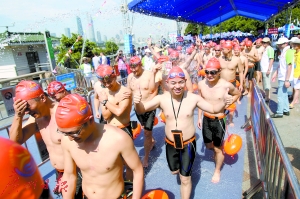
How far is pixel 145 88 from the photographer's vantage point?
395 cm

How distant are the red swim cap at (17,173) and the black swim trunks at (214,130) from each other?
275cm

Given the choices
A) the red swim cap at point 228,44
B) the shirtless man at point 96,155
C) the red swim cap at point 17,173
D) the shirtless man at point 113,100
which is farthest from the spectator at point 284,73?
the red swim cap at point 17,173

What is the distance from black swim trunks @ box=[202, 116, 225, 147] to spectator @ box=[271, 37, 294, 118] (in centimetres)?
295

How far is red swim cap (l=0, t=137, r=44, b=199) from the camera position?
2.34 ft

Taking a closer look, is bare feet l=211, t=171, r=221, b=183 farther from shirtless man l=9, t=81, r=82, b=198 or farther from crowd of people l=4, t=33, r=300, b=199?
shirtless man l=9, t=81, r=82, b=198

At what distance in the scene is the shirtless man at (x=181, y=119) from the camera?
256 centimetres

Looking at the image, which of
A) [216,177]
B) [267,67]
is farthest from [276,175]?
[267,67]

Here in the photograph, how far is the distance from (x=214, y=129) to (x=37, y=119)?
2408 mm

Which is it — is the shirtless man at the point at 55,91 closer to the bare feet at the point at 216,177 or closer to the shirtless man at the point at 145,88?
the shirtless man at the point at 145,88

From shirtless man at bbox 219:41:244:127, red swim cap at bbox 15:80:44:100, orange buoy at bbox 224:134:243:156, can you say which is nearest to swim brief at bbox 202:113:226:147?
orange buoy at bbox 224:134:243:156

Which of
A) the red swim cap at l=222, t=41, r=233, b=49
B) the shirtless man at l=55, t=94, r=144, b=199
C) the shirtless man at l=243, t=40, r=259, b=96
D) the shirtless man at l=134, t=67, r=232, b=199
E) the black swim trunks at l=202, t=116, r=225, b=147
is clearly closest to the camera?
the shirtless man at l=55, t=94, r=144, b=199

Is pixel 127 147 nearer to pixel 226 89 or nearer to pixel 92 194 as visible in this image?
pixel 92 194

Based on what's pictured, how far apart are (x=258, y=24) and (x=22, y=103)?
4796 cm

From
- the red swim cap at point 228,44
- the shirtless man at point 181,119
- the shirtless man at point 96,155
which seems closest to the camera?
the shirtless man at point 96,155
